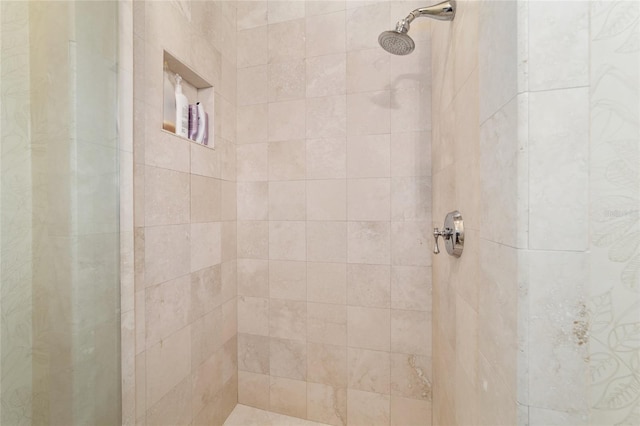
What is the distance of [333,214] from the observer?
145cm

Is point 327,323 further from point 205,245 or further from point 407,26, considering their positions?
point 407,26

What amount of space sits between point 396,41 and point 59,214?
1217mm

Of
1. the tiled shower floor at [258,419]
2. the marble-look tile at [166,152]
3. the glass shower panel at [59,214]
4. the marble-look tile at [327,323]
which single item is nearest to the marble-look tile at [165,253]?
the glass shower panel at [59,214]

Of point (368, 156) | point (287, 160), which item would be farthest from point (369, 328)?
point (287, 160)

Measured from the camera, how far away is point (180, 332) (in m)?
1.17

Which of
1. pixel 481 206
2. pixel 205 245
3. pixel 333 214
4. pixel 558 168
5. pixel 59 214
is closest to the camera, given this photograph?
pixel 558 168

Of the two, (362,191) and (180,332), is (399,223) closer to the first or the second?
(362,191)

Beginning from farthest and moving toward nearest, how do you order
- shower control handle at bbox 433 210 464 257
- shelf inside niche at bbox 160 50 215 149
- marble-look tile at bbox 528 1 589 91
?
shelf inside niche at bbox 160 50 215 149, shower control handle at bbox 433 210 464 257, marble-look tile at bbox 528 1 589 91

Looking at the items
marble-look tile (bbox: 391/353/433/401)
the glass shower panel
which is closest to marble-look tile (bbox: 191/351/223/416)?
the glass shower panel

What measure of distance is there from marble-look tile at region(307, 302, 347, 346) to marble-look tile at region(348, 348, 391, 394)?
0.10 meters

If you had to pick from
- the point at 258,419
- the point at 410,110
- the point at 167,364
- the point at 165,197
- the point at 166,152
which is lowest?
the point at 258,419

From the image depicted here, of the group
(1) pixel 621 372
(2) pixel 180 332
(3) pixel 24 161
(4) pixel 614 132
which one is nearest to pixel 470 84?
(4) pixel 614 132

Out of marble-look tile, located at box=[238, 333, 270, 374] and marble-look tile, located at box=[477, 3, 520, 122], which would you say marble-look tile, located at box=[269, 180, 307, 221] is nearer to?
marble-look tile, located at box=[238, 333, 270, 374]

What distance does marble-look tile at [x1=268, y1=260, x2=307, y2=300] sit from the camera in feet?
4.90
